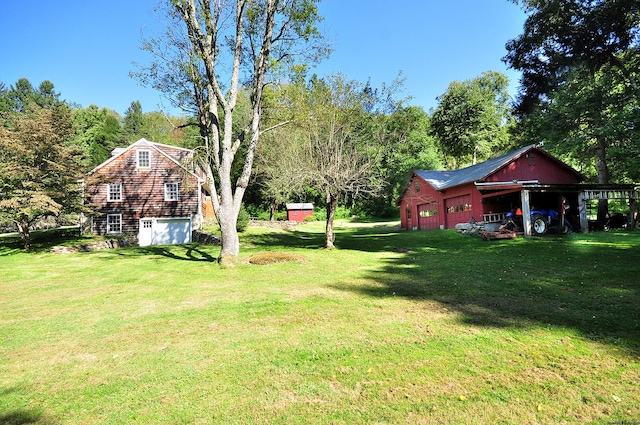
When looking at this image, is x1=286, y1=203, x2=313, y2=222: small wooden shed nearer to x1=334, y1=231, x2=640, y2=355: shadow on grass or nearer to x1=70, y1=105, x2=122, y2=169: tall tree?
x1=334, y1=231, x2=640, y2=355: shadow on grass

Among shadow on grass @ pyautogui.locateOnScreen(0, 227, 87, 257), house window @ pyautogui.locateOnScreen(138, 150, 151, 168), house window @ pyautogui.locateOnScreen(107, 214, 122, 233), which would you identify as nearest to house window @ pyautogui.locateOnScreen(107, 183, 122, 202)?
house window @ pyautogui.locateOnScreen(107, 214, 122, 233)

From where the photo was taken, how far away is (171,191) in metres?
27.7

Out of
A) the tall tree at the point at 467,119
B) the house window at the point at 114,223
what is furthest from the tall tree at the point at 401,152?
the house window at the point at 114,223

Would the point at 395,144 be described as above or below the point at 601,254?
above

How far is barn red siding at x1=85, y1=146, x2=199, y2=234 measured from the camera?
1040 inches

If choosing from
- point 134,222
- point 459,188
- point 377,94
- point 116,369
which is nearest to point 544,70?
point 459,188

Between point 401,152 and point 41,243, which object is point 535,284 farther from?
point 41,243

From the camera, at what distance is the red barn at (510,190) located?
18781mm

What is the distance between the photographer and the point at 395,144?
1888 cm

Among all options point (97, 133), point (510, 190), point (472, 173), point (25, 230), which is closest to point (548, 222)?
point (510, 190)

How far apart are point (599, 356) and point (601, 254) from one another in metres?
9.12

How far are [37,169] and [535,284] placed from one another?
24.9 meters

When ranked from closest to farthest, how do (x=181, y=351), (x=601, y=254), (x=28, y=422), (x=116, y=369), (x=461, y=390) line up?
(x=28, y=422), (x=461, y=390), (x=116, y=369), (x=181, y=351), (x=601, y=254)

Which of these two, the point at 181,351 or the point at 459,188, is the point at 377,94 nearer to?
the point at 459,188
